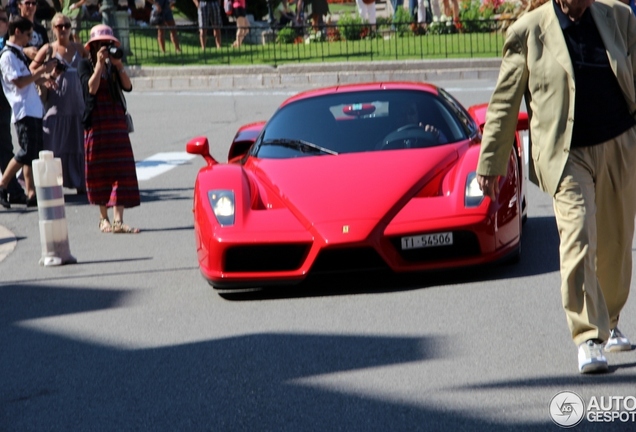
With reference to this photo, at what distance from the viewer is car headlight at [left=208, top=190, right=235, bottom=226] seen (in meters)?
8.03

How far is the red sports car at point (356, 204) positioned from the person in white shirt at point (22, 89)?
13.0ft

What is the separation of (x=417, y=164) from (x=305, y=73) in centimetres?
1572

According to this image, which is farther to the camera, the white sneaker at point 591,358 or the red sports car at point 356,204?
the red sports car at point 356,204

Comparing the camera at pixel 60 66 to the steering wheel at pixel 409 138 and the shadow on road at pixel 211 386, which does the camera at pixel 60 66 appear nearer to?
the steering wheel at pixel 409 138

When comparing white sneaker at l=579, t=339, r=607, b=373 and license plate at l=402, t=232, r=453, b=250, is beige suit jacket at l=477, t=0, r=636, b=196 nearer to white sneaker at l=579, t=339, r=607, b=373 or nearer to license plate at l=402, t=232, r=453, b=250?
white sneaker at l=579, t=339, r=607, b=373

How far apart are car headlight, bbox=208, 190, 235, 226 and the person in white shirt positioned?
4.62 metres

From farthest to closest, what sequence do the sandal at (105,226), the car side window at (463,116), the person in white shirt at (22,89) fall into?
the person in white shirt at (22,89) < the sandal at (105,226) < the car side window at (463,116)

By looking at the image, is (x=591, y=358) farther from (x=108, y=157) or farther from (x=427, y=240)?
(x=108, y=157)

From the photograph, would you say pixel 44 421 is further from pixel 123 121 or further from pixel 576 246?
pixel 123 121

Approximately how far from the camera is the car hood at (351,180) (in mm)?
7855

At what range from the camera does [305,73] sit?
78.3 feet

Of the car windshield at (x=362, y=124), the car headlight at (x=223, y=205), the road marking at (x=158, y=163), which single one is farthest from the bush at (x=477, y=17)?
the car headlight at (x=223, y=205)

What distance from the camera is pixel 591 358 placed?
5523 millimetres

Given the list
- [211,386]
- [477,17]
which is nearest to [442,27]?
[477,17]
